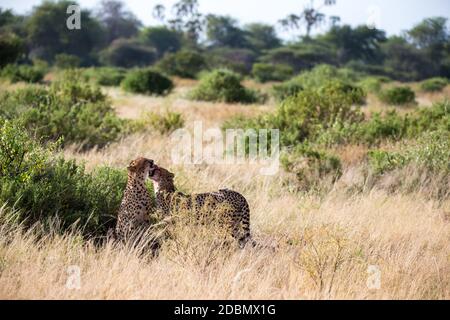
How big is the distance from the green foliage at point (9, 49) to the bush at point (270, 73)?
11.7m

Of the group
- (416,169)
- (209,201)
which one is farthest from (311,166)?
(209,201)

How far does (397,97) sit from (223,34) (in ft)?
131

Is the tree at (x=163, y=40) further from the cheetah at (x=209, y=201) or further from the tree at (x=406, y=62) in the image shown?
the cheetah at (x=209, y=201)

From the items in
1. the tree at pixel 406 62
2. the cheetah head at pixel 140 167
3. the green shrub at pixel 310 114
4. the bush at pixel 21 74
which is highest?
the cheetah head at pixel 140 167

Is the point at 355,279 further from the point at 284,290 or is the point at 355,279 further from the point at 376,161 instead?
the point at 376,161

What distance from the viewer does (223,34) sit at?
188 feet

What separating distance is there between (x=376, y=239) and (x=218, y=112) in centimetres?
797

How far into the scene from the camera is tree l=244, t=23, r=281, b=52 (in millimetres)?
55656

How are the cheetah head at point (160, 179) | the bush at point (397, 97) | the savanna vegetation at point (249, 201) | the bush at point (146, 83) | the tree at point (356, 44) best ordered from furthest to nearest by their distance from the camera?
the tree at point (356, 44), the bush at point (146, 83), the bush at point (397, 97), the cheetah head at point (160, 179), the savanna vegetation at point (249, 201)

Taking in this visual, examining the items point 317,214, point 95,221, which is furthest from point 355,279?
point 95,221

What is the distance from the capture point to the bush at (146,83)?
2033cm

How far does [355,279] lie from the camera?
Answer: 3.97 metres

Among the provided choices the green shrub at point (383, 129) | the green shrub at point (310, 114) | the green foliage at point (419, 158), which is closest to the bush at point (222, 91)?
the green shrub at point (310, 114)

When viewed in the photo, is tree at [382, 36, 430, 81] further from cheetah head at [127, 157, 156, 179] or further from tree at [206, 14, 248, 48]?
cheetah head at [127, 157, 156, 179]
